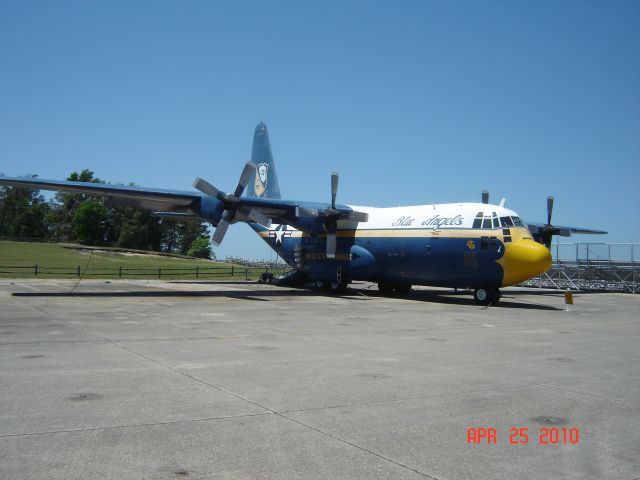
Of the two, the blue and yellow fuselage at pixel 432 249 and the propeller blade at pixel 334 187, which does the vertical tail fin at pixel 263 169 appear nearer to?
the blue and yellow fuselage at pixel 432 249

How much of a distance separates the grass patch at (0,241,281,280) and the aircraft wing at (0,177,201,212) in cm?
1683

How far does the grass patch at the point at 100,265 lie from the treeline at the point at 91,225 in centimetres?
2550

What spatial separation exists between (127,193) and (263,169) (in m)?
14.3

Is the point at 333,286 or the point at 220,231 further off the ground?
the point at 220,231

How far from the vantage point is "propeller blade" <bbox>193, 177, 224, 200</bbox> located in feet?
80.5

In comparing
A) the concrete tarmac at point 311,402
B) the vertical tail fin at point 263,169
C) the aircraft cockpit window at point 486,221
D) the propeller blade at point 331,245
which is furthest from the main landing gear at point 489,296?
the vertical tail fin at point 263,169

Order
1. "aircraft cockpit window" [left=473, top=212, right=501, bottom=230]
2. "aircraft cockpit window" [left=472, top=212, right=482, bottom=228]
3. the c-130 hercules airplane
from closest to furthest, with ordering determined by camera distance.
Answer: the c-130 hercules airplane → "aircraft cockpit window" [left=473, top=212, right=501, bottom=230] → "aircraft cockpit window" [left=472, top=212, right=482, bottom=228]

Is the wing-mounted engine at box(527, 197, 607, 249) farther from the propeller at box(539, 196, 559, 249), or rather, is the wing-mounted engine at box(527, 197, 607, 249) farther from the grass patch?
the grass patch

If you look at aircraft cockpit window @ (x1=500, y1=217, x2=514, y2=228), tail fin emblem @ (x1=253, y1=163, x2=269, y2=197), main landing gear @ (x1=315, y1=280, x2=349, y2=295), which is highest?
tail fin emblem @ (x1=253, y1=163, x2=269, y2=197)

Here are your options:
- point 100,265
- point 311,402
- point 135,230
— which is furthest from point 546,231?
point 135,230

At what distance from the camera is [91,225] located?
10281cm

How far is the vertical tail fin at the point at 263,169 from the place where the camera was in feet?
123


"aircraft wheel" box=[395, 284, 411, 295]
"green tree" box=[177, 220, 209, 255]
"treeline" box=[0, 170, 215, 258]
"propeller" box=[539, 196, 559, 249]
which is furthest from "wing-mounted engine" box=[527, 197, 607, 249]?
"green tree" box=[177, 220, 209, 255]
